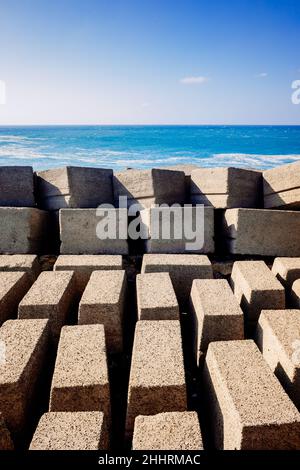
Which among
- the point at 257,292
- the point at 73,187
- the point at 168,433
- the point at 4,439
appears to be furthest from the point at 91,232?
the point at 168,433

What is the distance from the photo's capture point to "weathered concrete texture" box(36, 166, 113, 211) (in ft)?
12.4

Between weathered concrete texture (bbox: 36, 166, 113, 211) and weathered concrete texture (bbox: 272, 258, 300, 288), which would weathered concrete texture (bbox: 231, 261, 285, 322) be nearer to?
weathered concrete texture (bbox: 272, 258, 300, 288)

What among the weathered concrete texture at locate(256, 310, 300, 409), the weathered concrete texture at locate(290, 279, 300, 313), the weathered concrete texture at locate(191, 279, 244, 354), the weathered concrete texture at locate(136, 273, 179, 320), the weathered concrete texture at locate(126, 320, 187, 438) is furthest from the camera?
the weathered concrete texture at locate(290, 279, 300, 313)

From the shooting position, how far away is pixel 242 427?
1.40 meters

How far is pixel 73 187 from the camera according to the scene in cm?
377

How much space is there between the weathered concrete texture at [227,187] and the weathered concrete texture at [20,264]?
1888mm

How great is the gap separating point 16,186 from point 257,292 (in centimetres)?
272

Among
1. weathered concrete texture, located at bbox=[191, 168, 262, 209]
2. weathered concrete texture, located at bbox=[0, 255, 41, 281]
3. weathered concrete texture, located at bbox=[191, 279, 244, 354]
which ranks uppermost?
weathered concrete texture, located at bbox=[191, 168, 262, 209]

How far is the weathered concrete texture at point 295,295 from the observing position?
2.63m

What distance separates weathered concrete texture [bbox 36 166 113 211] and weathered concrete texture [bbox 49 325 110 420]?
2160mm

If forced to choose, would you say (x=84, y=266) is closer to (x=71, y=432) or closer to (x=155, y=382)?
(x=155, y=382)

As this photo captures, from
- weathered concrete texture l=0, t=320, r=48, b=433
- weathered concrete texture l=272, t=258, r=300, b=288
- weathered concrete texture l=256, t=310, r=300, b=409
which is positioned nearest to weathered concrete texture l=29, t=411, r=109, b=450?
weathered concrete texture l=0, t=320, r=48, b=433

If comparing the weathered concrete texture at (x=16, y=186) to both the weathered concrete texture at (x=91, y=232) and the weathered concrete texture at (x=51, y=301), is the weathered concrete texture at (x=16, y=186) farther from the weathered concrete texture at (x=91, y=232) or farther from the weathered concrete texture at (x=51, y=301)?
the weathered concrete texture at (x=51, y=301)

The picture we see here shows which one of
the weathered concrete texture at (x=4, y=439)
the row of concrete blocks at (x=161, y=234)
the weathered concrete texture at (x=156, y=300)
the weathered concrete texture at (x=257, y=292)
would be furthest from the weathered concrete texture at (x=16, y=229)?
the weathered concrete texture at (x=4, y=439)
